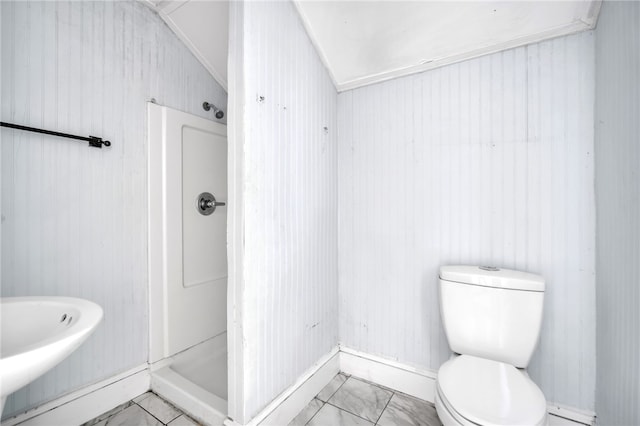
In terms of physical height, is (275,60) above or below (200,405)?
above

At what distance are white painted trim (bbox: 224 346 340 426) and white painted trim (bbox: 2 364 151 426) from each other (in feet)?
2.27

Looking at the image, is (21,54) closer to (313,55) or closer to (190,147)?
(190,147)

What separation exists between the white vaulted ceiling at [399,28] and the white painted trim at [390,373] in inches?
68.6

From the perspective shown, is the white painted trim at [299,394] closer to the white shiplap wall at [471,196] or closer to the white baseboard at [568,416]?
the white shiplap wall at [471,196]

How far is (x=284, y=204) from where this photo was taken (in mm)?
1476

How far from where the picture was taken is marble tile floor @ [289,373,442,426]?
58.1 inches

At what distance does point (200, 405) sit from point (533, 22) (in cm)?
242

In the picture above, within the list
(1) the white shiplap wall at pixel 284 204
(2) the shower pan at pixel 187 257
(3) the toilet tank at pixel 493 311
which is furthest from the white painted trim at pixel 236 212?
(3) the toilet tank at pixel 493 311

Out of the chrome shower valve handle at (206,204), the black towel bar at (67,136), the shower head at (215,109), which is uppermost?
the shower head at (215,109)

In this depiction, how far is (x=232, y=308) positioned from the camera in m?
1.28

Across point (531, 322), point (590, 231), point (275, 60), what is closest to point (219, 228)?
point (275, 60)

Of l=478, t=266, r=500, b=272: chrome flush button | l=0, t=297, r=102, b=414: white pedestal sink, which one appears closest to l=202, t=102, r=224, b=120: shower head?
l=0, t=297, r=102, b=414: white pedestal sink

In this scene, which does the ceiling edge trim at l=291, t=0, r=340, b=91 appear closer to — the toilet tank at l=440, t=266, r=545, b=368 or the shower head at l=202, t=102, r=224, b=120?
the shower head at l=202, t=102, r=224, b=120

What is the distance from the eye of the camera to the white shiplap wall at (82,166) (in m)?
1.25
